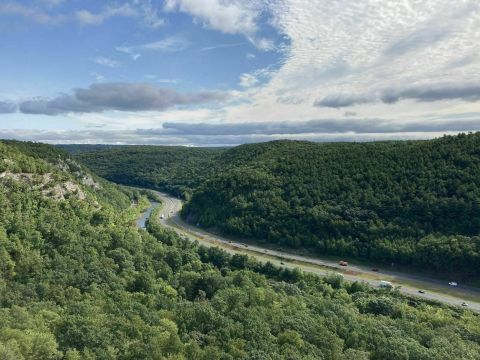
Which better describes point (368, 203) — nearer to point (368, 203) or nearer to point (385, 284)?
point (368, 203)

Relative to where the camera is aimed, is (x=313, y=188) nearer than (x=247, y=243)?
No

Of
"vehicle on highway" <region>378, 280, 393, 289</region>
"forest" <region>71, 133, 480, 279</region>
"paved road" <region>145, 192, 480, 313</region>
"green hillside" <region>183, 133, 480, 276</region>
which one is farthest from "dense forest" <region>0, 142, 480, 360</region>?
"green hillside" <region>183, 133, 480, 276</region>

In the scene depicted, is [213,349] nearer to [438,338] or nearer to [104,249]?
[438,338]

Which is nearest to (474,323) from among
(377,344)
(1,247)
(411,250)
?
(377,344)

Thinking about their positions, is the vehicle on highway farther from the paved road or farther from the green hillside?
the green hillside

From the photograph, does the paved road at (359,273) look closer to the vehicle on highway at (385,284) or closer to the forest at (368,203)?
the vehicle on highway at (385,284)

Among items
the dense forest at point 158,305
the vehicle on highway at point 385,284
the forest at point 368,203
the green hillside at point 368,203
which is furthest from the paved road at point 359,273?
the dense forest at point 158,305
